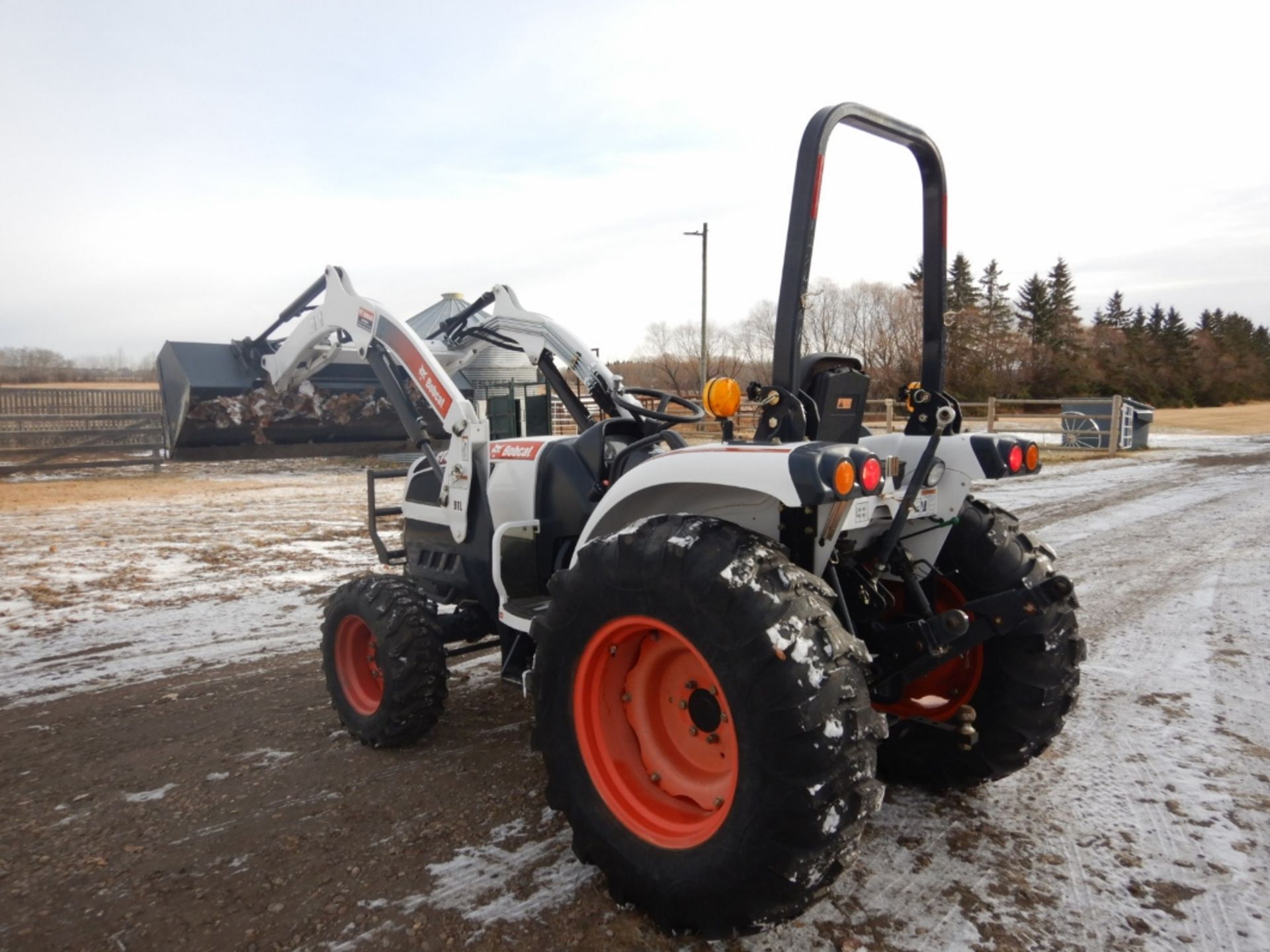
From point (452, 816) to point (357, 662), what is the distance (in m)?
1.07

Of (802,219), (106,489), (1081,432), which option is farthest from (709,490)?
(1081,432)

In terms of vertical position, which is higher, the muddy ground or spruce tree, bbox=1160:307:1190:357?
spruce tree, bbox=1160:307:1190:357

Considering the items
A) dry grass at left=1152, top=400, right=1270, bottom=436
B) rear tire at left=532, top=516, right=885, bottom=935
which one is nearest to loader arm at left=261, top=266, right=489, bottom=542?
rear tire at left=532, top=516, right=885, bottom=935

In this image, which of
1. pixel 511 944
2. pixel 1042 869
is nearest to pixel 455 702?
pixel 511 944

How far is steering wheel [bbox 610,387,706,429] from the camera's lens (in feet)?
11.9

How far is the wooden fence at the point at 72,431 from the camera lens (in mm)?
14023

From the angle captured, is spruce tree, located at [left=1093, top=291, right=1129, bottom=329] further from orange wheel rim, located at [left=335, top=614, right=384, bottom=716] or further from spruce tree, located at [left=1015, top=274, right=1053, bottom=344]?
orange wheel rim, located at [left=335, top=614, right=384, bottom=716]

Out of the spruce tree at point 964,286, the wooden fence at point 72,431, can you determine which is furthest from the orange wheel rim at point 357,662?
the spruce tree at point 964,286

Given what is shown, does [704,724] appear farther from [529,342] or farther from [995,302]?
[995,302]

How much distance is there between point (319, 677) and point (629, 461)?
2.24 m

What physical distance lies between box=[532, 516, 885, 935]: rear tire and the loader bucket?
1099cm

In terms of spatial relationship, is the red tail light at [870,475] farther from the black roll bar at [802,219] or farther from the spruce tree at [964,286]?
the spruce tree at [964,286]

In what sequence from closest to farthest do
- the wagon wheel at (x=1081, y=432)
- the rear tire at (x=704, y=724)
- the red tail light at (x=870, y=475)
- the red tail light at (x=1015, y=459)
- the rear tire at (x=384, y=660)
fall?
the rear tire at (x=704, y=724) < the red tail light at (x=870, y=475) < the red tail light at (x=1015, y=459) < the rear tire at (x=384, y=660) < the wagon wheel at (x=1081, y=432)

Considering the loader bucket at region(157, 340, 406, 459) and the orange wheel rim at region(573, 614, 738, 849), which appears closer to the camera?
the orange wheel rim at region(573, 614, 738, 849)
